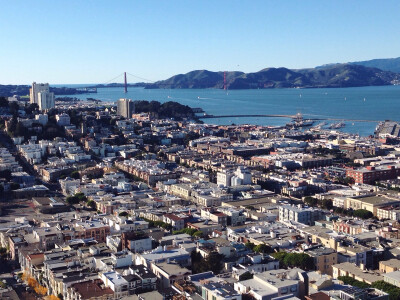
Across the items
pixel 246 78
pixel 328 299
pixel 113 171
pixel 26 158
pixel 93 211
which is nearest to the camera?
pixel 328 299

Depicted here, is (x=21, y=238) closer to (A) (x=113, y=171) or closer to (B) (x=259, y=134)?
(A) (x=113, y=171)

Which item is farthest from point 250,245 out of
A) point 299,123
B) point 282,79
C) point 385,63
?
point 385,63

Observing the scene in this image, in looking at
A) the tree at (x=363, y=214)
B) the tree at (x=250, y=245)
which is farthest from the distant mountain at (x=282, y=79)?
the tree at (x=250, y=245)

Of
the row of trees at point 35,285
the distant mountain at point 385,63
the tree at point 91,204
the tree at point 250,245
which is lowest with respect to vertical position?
the row of trees at point 35,285

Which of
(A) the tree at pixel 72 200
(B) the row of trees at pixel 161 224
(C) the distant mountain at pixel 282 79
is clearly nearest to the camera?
(B) the row of trees at pixel 161 224

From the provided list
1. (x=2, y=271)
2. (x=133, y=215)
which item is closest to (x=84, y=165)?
(x=133, y=215)

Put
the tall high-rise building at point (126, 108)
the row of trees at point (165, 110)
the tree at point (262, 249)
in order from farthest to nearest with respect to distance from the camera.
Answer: the row of trees at point (165, 110), the tall high-rise building at point (126, 108), the tree at point (262, 249)

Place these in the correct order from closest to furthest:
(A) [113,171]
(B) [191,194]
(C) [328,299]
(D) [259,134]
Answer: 1. (C) [328,299]
2. (B) [191,194]
3. (A) [113,171]
4. (D) [259,134]

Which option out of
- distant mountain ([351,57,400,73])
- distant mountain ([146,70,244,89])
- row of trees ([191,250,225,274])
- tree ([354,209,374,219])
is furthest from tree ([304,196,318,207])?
distant mountain ([351,57,400,73])

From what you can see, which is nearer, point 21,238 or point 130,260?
point 130,260

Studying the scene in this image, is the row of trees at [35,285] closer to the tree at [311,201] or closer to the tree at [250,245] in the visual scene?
the tree at [250,245]
